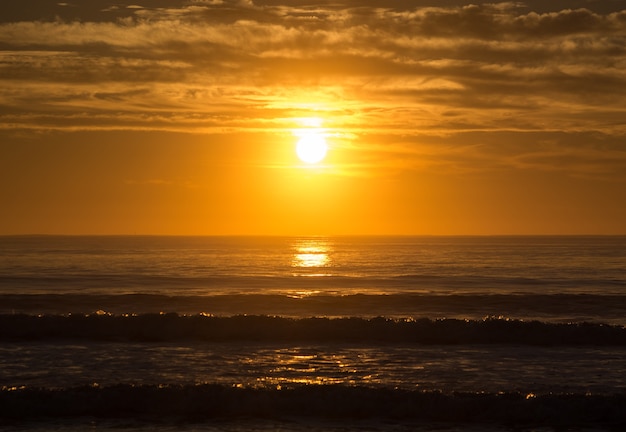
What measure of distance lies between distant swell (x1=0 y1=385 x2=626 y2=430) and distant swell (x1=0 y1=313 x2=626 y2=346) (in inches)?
400

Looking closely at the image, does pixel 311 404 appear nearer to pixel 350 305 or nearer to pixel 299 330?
pixel 299 330

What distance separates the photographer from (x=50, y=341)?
2997 centimetres

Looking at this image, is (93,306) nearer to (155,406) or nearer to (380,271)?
(155,406)

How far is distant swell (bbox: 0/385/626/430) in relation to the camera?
761 inches

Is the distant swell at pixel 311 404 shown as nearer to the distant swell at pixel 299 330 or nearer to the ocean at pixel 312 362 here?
the ocean at pixel 312 362

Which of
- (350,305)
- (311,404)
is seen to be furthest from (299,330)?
(311,404)

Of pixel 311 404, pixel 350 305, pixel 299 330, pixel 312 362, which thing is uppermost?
pixel 311 404

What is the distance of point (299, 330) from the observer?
104 ft

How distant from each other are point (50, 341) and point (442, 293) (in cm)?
2748

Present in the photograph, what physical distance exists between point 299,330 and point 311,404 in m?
11.8

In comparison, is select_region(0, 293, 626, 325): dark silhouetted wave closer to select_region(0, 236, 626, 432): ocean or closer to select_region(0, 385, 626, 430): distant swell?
select_region(0, 236, 626, 432): ocean

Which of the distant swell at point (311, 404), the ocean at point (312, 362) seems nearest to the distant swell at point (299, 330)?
the ocean at point (312, 362)

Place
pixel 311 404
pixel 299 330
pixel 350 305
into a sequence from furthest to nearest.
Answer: pixel 350 305 < pixel 299 330 < pixel 311 404

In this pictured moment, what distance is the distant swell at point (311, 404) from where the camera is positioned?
63.4 ft
